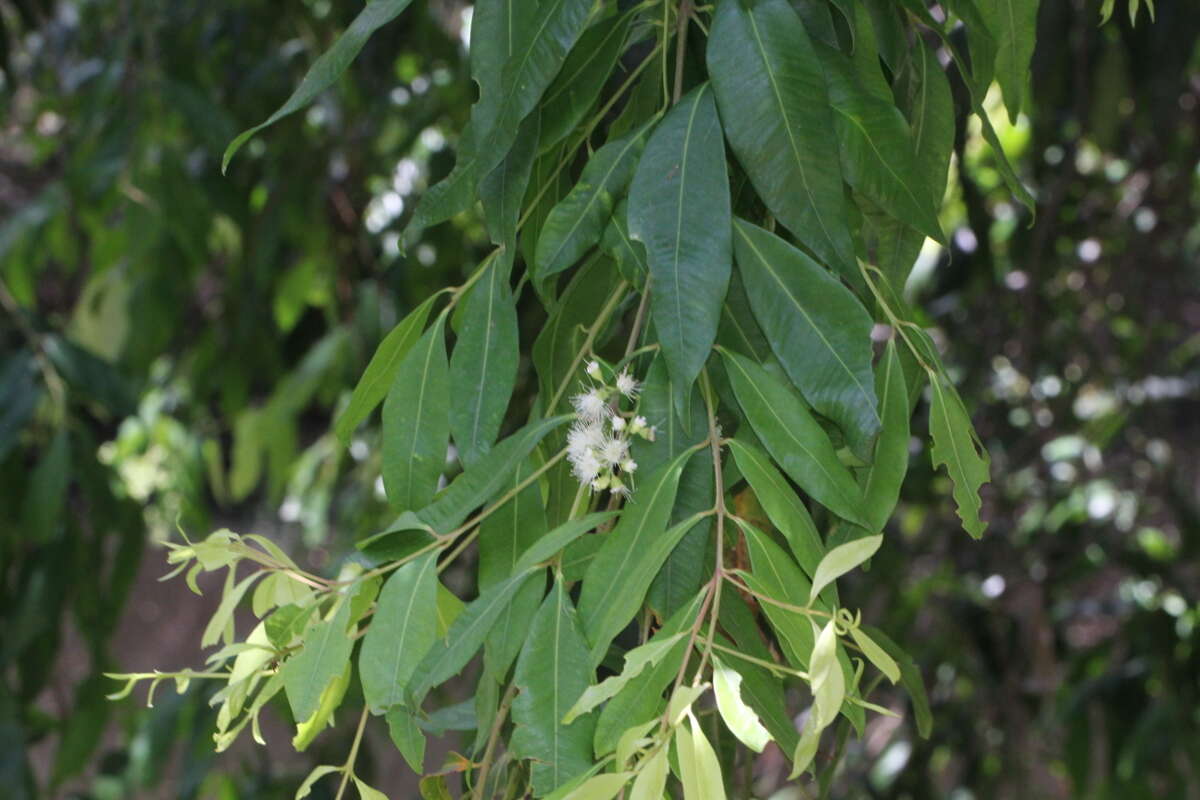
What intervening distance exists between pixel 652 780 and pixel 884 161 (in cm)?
24

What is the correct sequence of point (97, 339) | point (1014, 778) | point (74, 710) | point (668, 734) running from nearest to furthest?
1. point (668, 734)
2. point (74, 710)
3. point (1014, 778)
4. point (97, 339)

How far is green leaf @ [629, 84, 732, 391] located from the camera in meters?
0.45

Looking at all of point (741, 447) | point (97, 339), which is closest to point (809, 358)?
point (741, 447)

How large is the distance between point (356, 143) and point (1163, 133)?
0.88 meters

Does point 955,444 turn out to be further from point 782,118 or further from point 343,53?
point 343,53

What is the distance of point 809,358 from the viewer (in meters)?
0.47

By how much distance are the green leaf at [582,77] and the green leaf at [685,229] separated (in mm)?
47

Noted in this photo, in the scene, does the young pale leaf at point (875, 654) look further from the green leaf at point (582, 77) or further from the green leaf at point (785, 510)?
the green leaf at point (582, 77)

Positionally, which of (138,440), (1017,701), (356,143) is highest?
(356,143)

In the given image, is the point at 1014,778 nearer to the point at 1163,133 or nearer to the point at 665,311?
the point at 1163,133

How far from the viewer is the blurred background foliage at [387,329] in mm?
1315

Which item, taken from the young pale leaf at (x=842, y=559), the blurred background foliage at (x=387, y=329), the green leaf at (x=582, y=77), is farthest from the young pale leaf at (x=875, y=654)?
Answer: the blurred background foliage at (x=387, y=329)

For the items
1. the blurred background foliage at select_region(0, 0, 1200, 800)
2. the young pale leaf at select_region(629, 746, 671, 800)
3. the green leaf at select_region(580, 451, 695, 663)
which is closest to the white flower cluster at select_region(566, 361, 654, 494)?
the green leaf at select_region(580, 451, 695, 663)

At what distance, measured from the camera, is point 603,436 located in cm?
48
